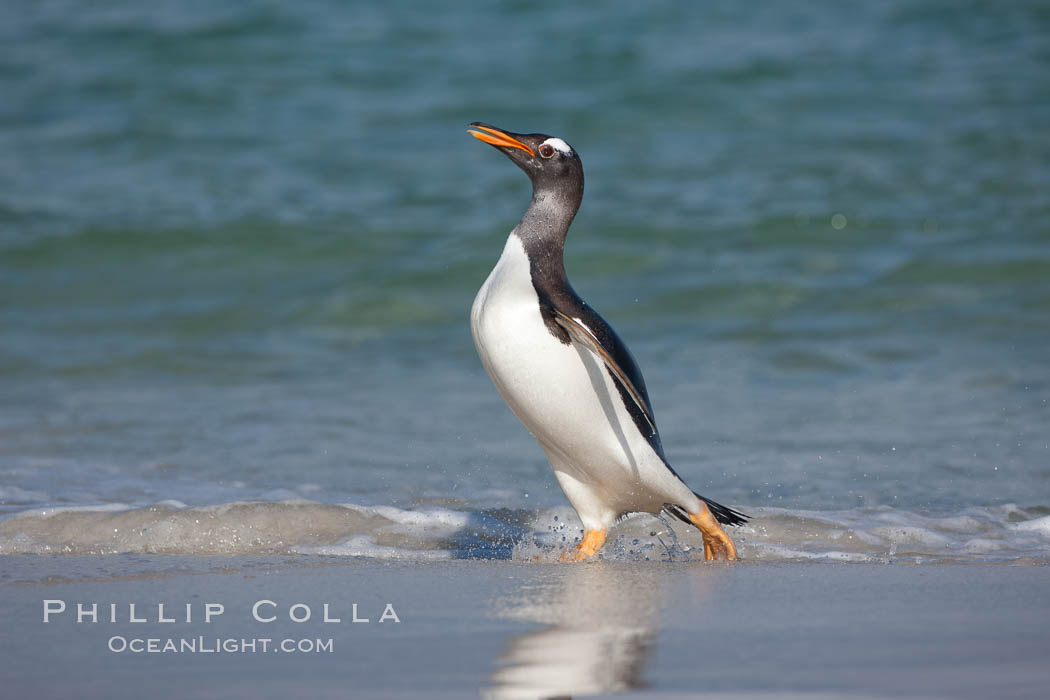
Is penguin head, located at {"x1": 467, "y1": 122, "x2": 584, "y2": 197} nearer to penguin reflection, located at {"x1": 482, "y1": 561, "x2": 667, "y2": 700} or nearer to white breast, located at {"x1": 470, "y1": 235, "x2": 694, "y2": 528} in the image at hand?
white breast, located at {"x1": 470, "y1": 235, "x2": 694, "y2": 528}

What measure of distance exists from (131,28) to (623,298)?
8825mm

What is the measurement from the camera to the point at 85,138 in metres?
12.6

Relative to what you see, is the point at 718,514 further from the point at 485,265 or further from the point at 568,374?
the point at 485,265

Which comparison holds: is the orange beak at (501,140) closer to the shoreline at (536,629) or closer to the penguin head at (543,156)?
the penguin head at (543,156)

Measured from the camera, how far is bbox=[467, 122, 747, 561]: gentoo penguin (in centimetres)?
351

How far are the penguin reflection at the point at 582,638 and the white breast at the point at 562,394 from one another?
0.38 meters

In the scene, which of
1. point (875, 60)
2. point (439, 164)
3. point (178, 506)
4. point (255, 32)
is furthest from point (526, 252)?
point (255, 32)

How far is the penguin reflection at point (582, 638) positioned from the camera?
2287 mm

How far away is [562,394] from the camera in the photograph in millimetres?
3551

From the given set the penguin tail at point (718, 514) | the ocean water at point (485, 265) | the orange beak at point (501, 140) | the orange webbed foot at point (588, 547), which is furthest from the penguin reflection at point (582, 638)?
the orange beak at point (501, 140)

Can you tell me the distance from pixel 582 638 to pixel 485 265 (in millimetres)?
7053

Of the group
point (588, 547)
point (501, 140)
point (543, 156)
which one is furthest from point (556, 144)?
point (588, 547)

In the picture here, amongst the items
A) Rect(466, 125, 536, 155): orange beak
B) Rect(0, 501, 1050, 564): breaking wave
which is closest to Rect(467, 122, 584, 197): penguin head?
Rect(466, 125, 536, 155): orange beak

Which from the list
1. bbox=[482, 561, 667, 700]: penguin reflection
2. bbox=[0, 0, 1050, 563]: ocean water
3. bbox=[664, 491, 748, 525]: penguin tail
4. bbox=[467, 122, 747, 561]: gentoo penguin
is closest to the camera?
bbox=[482, 561, 667, 700]: penguin reflection
